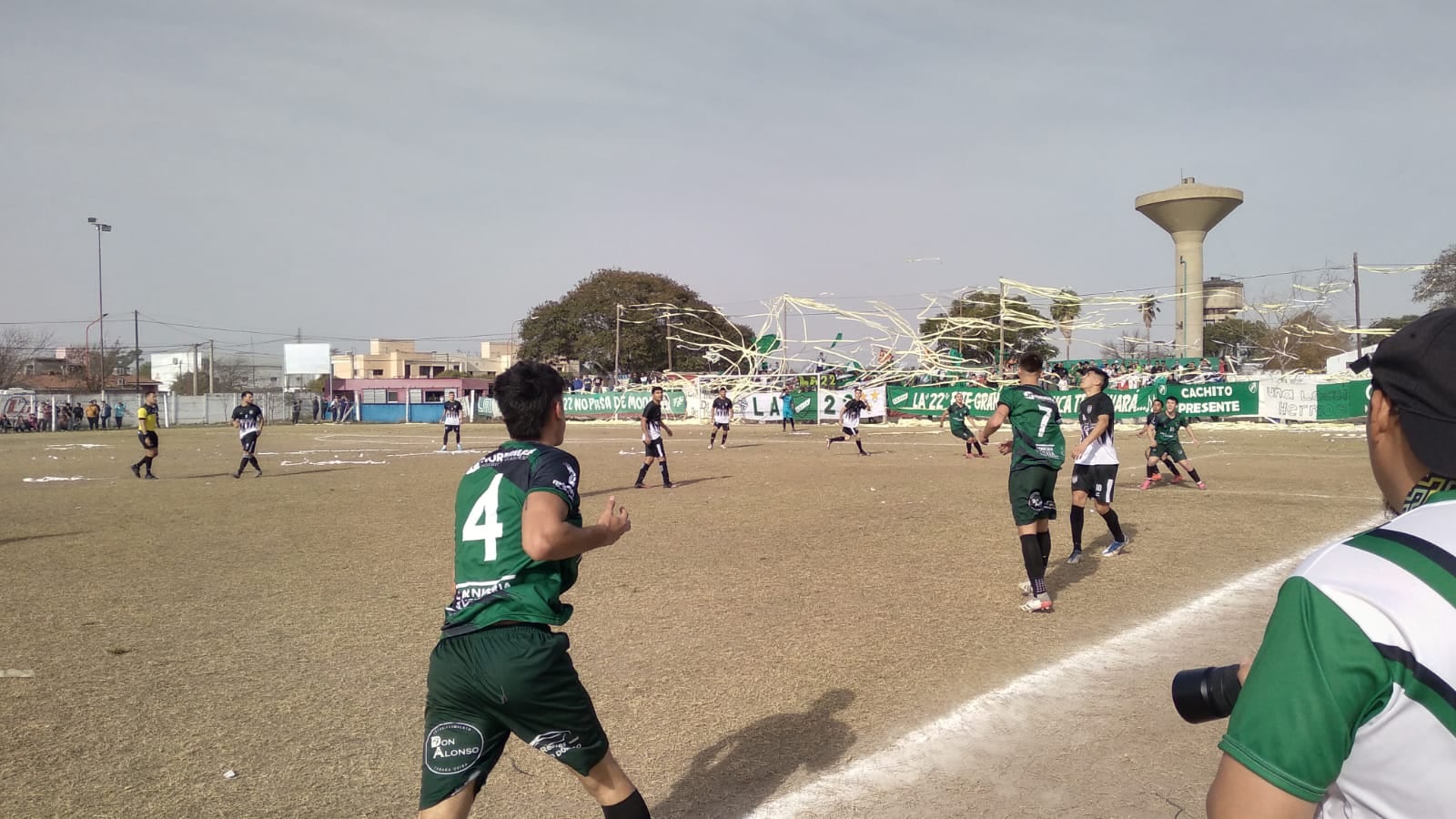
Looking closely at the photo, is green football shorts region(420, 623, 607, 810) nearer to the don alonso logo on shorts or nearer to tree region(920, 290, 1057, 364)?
the don alonso logo on shorts

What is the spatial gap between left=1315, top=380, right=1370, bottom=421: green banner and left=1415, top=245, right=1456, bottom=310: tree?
16.2ft

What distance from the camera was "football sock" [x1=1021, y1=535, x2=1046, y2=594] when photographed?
755 cm

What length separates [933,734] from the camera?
4961mm

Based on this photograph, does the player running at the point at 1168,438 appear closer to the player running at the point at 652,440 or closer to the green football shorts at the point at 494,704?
the player running at the point at 652,440

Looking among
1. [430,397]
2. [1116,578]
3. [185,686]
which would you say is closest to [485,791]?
[185,686]

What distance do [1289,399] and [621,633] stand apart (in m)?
34.6

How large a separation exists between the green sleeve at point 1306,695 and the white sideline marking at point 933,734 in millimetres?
3092

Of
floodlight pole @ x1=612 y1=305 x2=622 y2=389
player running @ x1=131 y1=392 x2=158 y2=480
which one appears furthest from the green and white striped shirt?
floodlight pole @ x1=612 y1=305 x2=622 y2=389

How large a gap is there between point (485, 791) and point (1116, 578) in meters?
6.49

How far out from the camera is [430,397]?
76.5 metres

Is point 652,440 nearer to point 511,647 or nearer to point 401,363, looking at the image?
point 511,647

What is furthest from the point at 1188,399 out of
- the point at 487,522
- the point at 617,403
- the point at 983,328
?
the point at 487,522

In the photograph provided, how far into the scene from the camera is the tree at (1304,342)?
4644cm

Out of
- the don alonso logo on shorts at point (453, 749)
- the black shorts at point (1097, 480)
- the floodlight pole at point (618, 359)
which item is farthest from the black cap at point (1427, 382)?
the floodlight pole at point (618, 359)
